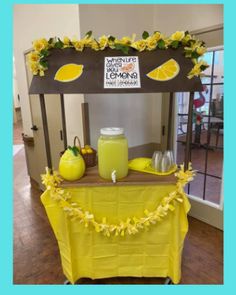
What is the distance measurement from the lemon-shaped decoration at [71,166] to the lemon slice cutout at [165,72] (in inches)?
27.2

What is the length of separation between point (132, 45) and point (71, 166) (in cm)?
84

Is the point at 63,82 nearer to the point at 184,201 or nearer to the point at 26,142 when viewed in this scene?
the point at 184,201

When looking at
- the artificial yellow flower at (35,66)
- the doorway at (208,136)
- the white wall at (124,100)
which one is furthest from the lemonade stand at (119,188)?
the doorway at (208,136)

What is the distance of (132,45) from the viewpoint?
1236mm

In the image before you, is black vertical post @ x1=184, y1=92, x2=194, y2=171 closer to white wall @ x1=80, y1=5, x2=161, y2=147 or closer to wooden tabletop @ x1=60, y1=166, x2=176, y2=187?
wooden tabletop @ x1=60, y1=166, x2=176, y2=187

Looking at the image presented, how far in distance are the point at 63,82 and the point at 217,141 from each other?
1697mm

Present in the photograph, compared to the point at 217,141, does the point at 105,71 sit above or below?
above


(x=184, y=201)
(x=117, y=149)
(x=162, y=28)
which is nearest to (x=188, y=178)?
(x=184, y=201)

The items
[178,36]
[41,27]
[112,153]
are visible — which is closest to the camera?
[178,36]

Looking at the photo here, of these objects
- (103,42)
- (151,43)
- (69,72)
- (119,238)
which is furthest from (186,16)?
(119,238)

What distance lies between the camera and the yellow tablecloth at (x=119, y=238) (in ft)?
4.58

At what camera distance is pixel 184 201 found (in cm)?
138

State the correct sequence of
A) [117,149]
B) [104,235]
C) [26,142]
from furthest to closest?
[26,142], [104,235], [117,149]

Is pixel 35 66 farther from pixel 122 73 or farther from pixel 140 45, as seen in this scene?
pixel 140 45
